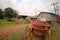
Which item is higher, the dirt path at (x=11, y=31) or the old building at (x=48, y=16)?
the old building at (x=48, y=16)

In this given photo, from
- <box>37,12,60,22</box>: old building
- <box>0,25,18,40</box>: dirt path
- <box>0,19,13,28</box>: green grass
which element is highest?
<box>37,12,60,22</box>: old building

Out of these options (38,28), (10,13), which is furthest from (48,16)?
(10,13)

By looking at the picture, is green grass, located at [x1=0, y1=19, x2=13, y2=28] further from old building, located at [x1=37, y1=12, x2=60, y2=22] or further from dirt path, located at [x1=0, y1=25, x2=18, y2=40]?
old building, located at [x1=37, y1=12, x2=60, y2=22]

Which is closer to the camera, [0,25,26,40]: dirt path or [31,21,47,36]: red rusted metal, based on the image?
[0,25,26,40]: dirt path

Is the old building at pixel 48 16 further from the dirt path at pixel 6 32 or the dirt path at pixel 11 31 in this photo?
the dirt path at pixel 6 32

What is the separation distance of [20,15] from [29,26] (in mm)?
193

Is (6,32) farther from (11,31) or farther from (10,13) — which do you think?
(10,13)

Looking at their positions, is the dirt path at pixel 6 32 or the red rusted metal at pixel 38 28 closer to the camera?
the dirt path at pixel 6 32

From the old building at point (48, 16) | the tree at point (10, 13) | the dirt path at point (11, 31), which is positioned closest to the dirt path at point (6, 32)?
the dirt path at point (11, 31)

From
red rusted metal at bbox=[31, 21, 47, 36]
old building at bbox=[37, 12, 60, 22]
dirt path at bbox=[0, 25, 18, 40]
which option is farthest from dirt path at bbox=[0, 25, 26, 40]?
old building at bbox=[37, 12, 60, 22]

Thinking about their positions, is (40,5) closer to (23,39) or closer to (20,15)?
(20,15)

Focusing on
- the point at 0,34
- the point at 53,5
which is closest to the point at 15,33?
the point at 0,34

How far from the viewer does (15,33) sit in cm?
199

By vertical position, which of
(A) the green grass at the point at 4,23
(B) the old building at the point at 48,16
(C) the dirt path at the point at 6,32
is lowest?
(C) the dirt path at the point at 6,32
